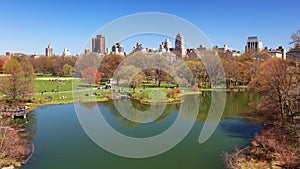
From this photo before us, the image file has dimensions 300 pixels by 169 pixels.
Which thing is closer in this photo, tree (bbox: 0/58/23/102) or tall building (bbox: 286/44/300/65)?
tall building (bbox: 286/44/300/65)

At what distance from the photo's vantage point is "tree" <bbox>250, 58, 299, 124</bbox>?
1374 centimetres

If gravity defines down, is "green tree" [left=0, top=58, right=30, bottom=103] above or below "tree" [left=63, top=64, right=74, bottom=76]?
below

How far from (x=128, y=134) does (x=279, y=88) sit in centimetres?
876

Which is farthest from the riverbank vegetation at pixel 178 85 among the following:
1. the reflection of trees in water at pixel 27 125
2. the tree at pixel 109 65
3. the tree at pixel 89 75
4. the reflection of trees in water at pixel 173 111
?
the reflection of trees in water at pixel 173 111

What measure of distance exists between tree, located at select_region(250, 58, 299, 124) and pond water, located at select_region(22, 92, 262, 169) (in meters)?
1.54

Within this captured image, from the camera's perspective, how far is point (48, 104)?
23391 mm

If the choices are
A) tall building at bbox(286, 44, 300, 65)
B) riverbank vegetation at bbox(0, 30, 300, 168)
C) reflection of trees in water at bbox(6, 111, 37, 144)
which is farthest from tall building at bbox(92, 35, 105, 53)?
tall building at bbox(286, 44, 300, 65)

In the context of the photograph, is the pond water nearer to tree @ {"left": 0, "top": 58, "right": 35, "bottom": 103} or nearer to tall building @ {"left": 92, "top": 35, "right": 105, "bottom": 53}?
tree @ {"left": 0, "top": 58, "right": 35, "bottom": 103}

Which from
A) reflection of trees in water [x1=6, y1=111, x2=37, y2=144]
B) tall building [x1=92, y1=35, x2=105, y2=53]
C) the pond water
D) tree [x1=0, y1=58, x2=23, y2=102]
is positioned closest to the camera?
the pond water

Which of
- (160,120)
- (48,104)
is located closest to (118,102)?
(48,104)

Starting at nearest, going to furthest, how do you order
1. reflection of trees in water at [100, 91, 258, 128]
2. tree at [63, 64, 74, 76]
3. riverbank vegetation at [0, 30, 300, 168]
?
riverbank vegetation at [0, 30, 300, 168] < reflection of trees in water at [100, 91, 258, 128] < tree at [63, 64, 74, 76]

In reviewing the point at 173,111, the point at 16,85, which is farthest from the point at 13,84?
the point at 173,111

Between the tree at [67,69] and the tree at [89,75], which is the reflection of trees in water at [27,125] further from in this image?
the tree at [67,69]

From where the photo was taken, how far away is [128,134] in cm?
1412
